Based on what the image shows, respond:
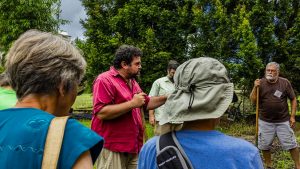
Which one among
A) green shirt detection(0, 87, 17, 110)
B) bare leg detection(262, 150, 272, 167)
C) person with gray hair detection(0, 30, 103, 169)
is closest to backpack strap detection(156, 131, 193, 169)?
person with gray hair detection(0, 30, 103, 169)

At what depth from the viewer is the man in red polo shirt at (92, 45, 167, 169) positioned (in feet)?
14.8

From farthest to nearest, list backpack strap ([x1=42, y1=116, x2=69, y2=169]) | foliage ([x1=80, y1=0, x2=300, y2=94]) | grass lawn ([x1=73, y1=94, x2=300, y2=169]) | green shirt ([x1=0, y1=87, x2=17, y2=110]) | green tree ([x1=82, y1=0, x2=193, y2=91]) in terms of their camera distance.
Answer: green tree ([x1=82, y1=0, x2=193, y2=91])
foliage ([x1=80, y1=0, x2=300, y2=94])
grass lawn ([x1=73, y1=94, x2=300, y2=169])
green shirt ([x1=0, y1=87, x2=17, y2=110])
backpack strap ([x1=42, y1=116, x2=69, y2=169])

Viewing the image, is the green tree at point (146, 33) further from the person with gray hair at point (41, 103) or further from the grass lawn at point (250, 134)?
the person with gray hair at point (41, 103)

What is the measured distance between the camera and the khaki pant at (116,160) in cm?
467

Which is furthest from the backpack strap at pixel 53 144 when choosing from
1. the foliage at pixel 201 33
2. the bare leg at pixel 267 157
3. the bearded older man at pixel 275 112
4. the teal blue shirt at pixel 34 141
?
the foliage at pixel 201 33

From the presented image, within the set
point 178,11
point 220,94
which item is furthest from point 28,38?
point 178,11

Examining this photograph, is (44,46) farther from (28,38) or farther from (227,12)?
(227,12)

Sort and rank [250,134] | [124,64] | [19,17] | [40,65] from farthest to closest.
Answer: [19,17] → [250,134] → [124,64] → [40,65]

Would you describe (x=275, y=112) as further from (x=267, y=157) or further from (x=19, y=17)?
(x=19, y=17)

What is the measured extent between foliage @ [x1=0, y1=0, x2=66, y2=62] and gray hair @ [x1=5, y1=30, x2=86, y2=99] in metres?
20.5

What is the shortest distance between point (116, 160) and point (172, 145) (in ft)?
8.40

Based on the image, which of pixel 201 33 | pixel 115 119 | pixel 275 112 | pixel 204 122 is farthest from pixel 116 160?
pixel 201 33

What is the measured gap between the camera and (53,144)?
1744 millimetres

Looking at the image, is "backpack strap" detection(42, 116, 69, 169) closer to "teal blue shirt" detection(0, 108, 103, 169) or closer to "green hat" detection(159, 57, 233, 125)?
"teal blue shirt" detection(0, 108, 103, 169)
